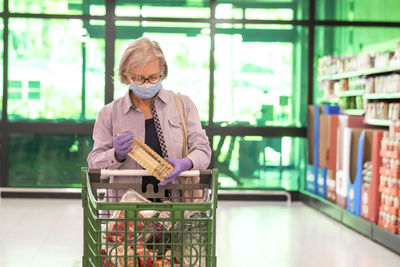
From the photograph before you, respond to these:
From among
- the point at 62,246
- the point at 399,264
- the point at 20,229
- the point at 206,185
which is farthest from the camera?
the point at 20,229

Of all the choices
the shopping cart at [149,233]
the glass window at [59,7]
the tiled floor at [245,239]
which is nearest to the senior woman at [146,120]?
the shopping cart at [149,233]

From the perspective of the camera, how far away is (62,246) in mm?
5668

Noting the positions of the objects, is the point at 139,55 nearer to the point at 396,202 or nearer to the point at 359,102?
the point at 396,202

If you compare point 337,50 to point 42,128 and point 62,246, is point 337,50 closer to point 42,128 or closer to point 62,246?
point 42,128

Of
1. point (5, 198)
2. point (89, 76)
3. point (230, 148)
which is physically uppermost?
point (89, 76)

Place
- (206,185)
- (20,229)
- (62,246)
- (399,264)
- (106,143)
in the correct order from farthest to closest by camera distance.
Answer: (20,229) → (62,246) → (399,264) → (106,143) → (206,185)

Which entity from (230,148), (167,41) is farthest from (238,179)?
(167,41)

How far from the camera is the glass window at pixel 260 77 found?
8.89m

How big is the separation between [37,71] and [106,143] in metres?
6.26

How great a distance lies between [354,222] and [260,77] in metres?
2.88

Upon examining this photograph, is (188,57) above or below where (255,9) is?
below

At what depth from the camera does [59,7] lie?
343 inches

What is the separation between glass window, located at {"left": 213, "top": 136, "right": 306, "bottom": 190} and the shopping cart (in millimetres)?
6443

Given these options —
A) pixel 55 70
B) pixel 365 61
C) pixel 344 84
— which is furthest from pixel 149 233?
pixel 55 70
